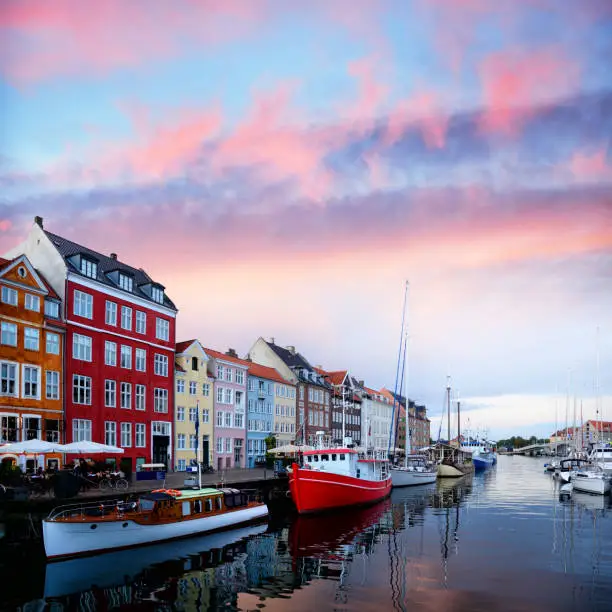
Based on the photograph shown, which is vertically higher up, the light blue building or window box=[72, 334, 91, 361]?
window box=[72, 334, 91, 361]

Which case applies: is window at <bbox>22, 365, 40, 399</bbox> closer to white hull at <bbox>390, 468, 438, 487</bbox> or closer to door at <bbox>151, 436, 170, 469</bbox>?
door at <bbox>151, 436, 170, 469</bbox>

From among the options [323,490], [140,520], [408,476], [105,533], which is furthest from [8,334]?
[408,476]

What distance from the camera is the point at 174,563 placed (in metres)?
31.8

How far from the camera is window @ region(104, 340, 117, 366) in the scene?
188 feet

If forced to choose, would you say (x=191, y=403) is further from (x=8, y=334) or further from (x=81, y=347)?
(x=8, y=334)

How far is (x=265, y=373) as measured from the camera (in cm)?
8969

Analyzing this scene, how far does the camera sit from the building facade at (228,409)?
7462 centimetres

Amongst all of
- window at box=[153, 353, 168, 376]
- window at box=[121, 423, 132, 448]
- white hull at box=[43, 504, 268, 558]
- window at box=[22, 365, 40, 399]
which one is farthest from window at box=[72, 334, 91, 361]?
white hull at box=[43, 504, 268, 558]

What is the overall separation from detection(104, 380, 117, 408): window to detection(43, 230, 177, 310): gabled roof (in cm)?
841

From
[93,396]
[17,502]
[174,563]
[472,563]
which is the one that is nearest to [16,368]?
[93,396]

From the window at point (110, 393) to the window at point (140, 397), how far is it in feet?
11.4

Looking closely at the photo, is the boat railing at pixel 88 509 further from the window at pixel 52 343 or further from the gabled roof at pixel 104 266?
the gabled roof at pixel 104 266

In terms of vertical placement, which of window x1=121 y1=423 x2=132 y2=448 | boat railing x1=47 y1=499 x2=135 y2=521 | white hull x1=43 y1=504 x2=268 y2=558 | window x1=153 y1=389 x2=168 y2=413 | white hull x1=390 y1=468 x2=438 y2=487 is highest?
window x1=153 y1=389 x2=168 y2=413

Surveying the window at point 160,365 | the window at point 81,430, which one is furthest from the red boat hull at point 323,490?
the window at point 160,365
